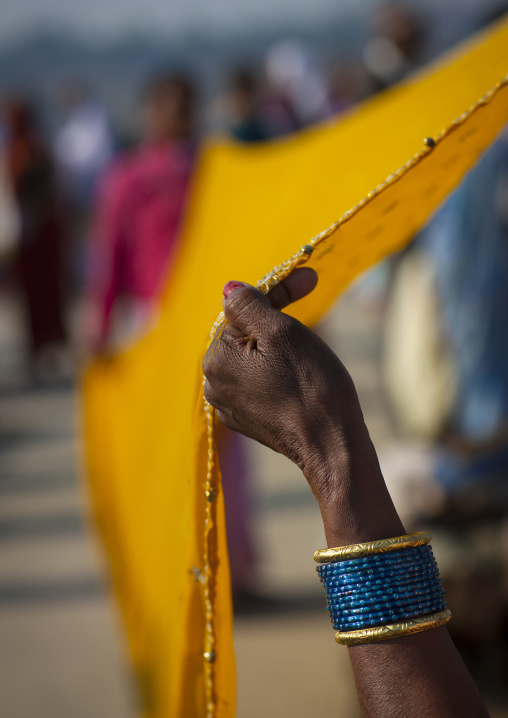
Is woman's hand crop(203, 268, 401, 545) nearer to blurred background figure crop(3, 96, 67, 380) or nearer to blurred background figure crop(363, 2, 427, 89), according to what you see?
blurred background figure crop(363, 2, 427, 89)

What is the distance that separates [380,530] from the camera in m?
0.79

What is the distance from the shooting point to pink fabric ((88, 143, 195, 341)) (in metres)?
2.86

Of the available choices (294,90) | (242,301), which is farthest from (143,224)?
(294,90)

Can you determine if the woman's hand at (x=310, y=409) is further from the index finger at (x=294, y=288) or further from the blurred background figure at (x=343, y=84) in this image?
the blurred background figure at (x=343, y=84)

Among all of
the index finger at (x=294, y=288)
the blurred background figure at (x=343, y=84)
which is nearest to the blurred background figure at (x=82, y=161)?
the blurred background figure at (x=343, y=84)

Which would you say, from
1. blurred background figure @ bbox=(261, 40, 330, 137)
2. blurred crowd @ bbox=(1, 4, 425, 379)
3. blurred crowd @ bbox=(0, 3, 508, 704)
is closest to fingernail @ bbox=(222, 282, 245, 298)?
blurred crowd @ bbox=(0, 3, 508, 704)

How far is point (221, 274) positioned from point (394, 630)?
2.91ft

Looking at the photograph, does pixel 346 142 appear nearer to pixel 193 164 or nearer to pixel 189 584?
pixel 189 584

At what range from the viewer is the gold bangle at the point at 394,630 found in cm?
76

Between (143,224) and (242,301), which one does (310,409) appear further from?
(143,224)

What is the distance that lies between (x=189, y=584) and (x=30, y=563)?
106 inches

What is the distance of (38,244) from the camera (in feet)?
23.2

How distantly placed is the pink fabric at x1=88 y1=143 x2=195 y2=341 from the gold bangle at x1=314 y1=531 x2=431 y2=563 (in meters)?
2.11

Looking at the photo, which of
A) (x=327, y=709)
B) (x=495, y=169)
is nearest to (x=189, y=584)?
(x=327, y=709)
